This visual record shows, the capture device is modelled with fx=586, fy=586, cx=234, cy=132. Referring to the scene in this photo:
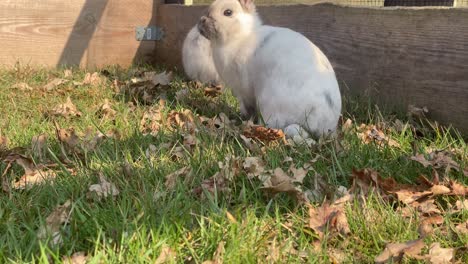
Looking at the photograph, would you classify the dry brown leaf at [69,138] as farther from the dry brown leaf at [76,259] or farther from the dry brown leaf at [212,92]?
the dry brown leaf at [212,92]

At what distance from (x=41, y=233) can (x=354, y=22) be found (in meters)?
2.55

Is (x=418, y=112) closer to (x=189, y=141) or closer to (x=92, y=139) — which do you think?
(x=189, y=141)

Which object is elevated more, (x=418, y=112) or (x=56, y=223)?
(x=56, y=223)

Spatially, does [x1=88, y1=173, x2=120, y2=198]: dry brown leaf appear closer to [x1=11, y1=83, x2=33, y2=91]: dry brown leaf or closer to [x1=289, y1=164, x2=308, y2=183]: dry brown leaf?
[x1=289, y1=164, x2=308, y2=183]: dry brown leaf

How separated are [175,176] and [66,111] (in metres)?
1.57

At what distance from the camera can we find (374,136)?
9.11ft

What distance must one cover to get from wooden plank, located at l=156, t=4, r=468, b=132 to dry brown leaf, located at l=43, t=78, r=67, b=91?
1761 mm

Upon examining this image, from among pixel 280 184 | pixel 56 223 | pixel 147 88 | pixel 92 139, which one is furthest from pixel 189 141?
pixel 147 88

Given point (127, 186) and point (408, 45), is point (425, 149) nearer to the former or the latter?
point (408, 45)

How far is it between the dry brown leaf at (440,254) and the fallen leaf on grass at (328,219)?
25 cm

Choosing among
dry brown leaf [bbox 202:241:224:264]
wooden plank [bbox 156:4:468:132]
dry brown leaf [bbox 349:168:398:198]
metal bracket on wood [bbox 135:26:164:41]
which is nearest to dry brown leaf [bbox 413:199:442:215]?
dry brown leaf [bbox 349:168:398:198]

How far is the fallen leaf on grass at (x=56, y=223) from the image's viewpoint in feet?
5.53

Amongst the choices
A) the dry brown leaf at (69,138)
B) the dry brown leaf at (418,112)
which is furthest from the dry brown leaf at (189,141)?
the dry brown leaf at (418,112)

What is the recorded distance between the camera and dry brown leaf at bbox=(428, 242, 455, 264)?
5.46ft
